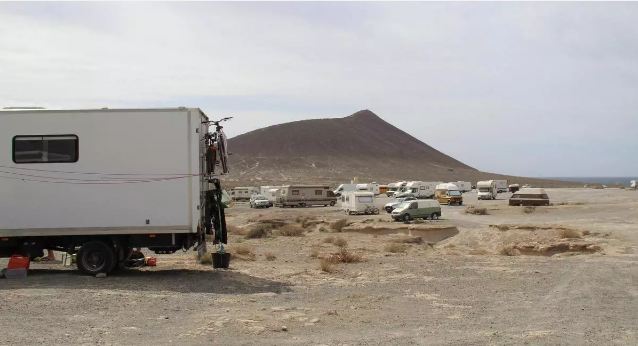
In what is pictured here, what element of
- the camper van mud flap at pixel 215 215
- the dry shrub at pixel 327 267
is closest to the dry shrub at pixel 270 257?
the dry shrub at pixel 327 267

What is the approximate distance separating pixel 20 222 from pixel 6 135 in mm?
2031

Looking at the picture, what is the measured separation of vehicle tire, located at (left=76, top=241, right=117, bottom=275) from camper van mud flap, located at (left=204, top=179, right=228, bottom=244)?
2401 millimetres

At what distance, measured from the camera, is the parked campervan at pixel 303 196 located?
220ft

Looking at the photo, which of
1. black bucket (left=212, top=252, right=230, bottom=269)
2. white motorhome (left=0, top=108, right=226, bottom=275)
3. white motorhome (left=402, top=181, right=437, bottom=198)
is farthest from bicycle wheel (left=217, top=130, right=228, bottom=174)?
white motorhome (left=402, top=181, right=437, bottom=198)

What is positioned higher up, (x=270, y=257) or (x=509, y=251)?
(x=270, y=257)

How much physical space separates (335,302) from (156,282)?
4548 mm

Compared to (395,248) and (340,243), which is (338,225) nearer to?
(340,243)

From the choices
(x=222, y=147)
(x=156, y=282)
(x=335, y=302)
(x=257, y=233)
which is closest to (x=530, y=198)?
(x=257, y=233)

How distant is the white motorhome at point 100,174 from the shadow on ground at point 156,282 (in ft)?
2.69

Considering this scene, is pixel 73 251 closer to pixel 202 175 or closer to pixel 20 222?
pixel 20 222

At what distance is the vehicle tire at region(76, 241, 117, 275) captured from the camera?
14.4 metres

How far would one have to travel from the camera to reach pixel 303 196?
67.6 m

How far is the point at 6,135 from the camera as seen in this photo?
14242 millimetres

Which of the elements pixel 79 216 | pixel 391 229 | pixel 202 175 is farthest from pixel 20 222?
pixel 391 229
